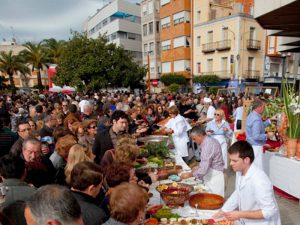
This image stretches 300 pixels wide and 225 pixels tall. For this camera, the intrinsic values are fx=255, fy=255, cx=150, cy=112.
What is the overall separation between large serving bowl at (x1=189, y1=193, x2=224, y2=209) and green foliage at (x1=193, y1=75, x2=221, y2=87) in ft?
90.7

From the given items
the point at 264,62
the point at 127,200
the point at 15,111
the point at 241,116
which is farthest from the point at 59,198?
the point at 264,62

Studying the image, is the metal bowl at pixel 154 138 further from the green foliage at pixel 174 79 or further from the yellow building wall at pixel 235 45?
the green foliage at pixel 174 79

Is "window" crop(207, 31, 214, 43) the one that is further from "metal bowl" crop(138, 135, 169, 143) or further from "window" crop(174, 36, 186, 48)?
"metal bowl" crop(138, 135, 169, 143)

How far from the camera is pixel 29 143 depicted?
3.43 meters

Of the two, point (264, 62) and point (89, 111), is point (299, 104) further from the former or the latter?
point (264, 62)

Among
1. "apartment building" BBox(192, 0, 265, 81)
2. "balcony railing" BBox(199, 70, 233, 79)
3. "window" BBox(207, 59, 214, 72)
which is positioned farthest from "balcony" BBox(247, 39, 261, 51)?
"window" BBox(207, 59, 214, 72)

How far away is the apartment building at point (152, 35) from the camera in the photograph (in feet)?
124

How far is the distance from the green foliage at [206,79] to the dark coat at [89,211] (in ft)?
94.9

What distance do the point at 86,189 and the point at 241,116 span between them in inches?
266

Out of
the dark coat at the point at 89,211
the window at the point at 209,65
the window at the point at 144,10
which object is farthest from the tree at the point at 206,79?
the dark coat at the point at 89,211

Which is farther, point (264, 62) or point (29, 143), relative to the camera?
point (264, 62)

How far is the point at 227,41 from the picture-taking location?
2938 centimetres

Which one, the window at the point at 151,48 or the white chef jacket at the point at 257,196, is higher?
the window at the point at 151,48

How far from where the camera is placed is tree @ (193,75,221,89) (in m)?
29.8
